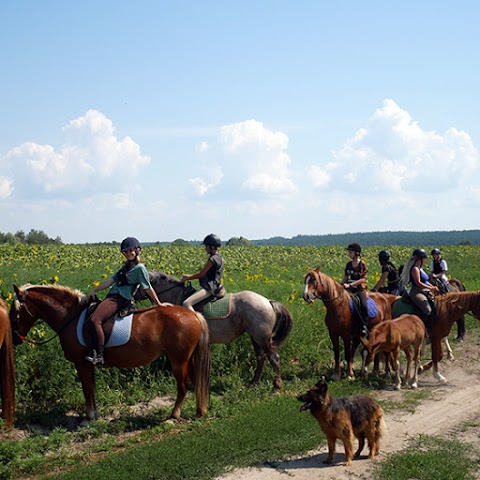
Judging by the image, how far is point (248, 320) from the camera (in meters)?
11.4

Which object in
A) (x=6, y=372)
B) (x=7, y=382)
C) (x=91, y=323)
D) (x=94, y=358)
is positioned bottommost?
(x=7, y=382)

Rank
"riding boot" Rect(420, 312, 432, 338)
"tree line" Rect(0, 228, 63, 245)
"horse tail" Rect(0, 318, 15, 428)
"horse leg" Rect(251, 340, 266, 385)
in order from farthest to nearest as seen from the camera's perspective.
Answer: "tree line" Rect(0, 228, 63, 245) < "riding boot" Rect(420, 312, 432, 338) < "horse leg" Rect(251, 340, 266, 385) < "horse tail" Rect(0, 318, 15, 428)

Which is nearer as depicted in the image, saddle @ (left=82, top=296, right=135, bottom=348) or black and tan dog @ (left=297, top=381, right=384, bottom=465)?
black and tan dog @ (left=297, top=381, right=384, bottom=465)

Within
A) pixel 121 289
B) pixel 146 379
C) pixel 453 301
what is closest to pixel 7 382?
pixel 121 289

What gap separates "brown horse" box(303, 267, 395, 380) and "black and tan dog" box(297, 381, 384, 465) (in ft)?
14.0

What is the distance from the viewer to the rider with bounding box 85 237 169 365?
904 centimetres

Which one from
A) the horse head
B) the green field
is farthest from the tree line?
the horse head

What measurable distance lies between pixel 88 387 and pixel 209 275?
128 inches

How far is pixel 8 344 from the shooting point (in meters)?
8.86

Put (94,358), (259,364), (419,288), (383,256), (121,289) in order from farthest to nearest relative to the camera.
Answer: (383,256), (419,288), (259,364), (121,289), (94,358)

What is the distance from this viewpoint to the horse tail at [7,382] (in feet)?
28.6

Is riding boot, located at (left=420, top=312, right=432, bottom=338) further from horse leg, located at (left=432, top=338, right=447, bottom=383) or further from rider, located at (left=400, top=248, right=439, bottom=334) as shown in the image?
horse leg, located at (left=432, top=338, right=447, bottom=383)

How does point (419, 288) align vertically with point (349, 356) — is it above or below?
above

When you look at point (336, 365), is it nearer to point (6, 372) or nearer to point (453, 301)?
point (453, 301)
